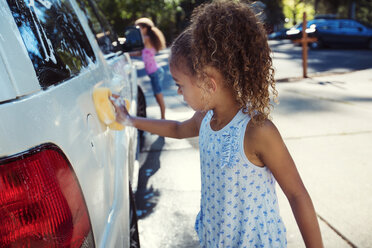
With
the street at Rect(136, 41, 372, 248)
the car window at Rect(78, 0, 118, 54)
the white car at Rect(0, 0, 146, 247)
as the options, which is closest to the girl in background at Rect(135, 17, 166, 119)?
the street at Rect(136, 41, 372, 248)

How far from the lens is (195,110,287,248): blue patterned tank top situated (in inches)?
52.3

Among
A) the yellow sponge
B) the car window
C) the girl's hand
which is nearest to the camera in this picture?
the yellow sponge

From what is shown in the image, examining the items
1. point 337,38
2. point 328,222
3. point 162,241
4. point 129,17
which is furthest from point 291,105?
point 129,17

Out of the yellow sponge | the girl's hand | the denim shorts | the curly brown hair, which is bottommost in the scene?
the denim shorts

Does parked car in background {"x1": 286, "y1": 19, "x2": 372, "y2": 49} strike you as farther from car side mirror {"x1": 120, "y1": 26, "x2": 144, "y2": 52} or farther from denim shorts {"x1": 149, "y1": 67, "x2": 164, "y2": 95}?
car side mirror {"x1": 120, "y1": 26, "x2": 144, "y2": 52}

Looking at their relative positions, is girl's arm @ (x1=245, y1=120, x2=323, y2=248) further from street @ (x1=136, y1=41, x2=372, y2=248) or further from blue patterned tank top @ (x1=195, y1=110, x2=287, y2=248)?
street @ (x1=136, y1=41, x2=372, y2=248)

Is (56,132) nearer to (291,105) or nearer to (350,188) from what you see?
(350,188)

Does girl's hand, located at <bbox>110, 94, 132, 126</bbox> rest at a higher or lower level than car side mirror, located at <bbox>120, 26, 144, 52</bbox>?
lower

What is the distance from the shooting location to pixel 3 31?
917 millimetres

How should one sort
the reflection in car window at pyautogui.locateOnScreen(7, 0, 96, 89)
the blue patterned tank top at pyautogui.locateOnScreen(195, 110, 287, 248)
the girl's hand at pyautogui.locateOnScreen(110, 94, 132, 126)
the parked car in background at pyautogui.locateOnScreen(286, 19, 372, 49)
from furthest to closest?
the parked car in background at pyautogui.locateOnScreen(286, 19, 372, 49)
the girl's hand at pyautogui.locateOnScreen(110, 94, 132, 126)
the blue patterned tank top at pyautogui.locateOnScreen(195, 110, 287, 248)
the reflection in car window at pyautogui.locateOnScreen(7, 0, 96, 89)

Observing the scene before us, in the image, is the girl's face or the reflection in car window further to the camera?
the girl's face

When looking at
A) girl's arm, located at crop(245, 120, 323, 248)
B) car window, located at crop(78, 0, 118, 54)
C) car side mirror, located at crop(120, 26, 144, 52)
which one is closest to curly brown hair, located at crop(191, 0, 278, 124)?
girl's arm, located at crop(245, 120, 323, 248)

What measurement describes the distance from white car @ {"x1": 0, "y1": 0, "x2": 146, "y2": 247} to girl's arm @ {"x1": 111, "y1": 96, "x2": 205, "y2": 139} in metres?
0.29

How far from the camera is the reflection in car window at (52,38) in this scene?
3.43 feet
